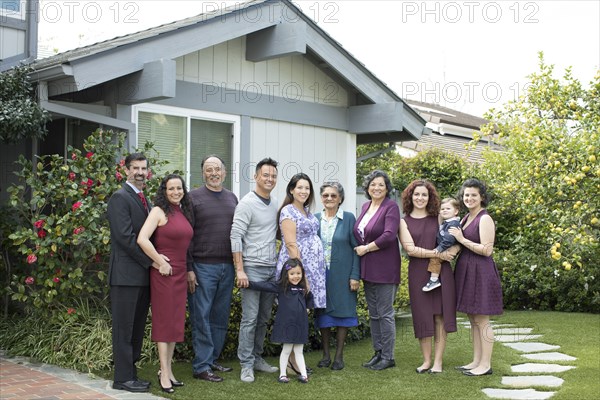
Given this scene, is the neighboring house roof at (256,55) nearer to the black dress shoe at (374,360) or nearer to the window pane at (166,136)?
the window pane at (166,136)

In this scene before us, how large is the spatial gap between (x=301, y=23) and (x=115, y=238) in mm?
A: 4813

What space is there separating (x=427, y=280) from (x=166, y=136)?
3.86m

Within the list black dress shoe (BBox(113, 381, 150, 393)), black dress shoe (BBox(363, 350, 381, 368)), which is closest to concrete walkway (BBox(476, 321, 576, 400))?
black dress shoe (BBox(363, 350, 381, 368))

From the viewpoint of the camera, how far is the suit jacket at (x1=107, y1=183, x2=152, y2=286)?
606 cm

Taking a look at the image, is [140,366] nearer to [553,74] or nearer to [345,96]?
[345,96]

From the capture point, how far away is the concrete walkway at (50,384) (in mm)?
5902

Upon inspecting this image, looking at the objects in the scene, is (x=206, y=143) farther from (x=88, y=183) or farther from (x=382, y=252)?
(x=382, y=252)

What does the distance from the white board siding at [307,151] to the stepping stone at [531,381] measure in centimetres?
449

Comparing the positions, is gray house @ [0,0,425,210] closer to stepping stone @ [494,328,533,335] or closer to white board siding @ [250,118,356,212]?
white board siding @ [250,118,356,212]

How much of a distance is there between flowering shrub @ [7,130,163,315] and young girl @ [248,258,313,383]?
1.83 meters

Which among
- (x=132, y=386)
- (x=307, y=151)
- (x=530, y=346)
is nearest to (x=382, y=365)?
(x=530, y=346)

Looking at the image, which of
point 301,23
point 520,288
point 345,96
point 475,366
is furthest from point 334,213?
point 520,288

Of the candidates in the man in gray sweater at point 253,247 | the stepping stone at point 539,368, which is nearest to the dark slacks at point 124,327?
the man in gray sweater at point 253,247

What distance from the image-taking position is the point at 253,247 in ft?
21.9
